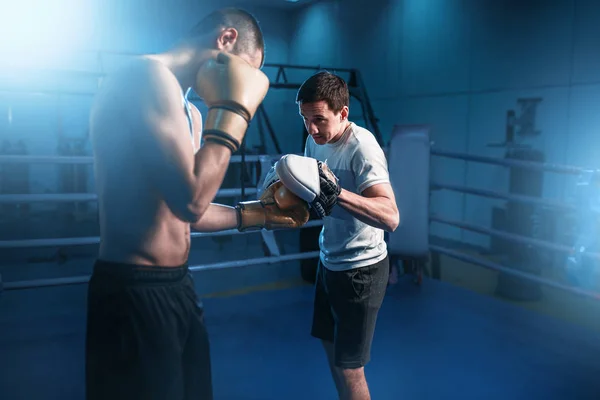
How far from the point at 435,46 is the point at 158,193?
669 centimetres

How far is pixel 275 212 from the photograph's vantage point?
1546 millimetres

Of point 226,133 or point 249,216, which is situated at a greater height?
point 226,133

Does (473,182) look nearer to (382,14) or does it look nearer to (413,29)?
(413,29)

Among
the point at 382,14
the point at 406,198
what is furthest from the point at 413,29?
the point at 406,198

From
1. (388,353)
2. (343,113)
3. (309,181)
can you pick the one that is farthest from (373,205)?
(388,353)

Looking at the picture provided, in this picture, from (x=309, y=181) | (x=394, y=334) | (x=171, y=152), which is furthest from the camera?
(x=394, y=334)

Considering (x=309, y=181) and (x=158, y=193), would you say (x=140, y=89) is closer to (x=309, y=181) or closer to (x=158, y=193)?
(x=158, y=193)

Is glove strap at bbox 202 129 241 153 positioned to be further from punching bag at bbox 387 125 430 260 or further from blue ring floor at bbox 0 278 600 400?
punching bag at bbox 387 125 430 260

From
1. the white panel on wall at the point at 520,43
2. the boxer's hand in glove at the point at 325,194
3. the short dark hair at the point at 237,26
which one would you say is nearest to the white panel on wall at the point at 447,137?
the white panel on wall at the point at 520,43

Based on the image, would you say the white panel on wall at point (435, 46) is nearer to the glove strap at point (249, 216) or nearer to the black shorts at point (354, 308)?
the black shorts at point (354, 308)

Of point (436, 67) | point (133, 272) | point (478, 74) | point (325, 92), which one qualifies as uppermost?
point (436, 67)

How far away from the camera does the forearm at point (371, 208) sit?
163 centimetres

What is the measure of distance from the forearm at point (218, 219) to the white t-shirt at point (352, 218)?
46cm

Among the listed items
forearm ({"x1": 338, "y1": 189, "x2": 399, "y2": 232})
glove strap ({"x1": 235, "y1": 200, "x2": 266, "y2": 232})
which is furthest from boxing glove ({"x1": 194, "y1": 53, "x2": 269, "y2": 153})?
forearm ({"x1": 338, "y1": 189, "x2": 399, "y2": 232})
